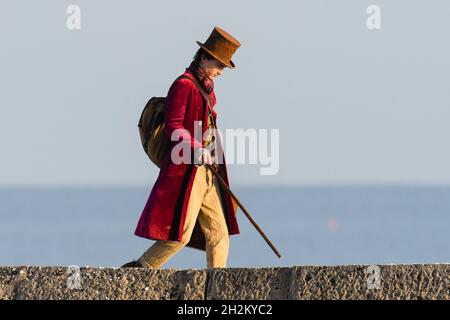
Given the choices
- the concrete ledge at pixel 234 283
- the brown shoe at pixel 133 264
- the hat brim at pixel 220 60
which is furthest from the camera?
the hat brim at pixel 220 60

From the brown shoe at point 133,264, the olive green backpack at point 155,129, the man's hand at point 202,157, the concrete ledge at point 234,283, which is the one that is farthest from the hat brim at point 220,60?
the concrete ledge at point 234,283

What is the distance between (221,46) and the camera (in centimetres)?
1105

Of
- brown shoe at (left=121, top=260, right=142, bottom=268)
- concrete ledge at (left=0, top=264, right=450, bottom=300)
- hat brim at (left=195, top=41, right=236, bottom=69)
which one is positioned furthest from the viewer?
hat brim at (left=195, top=41, right=236, bottom=69)

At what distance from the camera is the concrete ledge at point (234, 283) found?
9.59 metres

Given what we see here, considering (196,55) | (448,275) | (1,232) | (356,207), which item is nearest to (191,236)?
(196,55)

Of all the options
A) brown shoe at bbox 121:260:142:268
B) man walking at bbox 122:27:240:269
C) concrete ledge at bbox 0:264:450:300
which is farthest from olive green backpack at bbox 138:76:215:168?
concrete ledge at bbox 0:264:450:300

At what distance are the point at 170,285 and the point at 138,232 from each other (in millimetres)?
1000

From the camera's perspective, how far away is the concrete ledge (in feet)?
31.5

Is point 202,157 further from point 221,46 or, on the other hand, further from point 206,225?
point 221,46

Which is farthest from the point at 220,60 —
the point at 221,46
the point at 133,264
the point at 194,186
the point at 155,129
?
the point at 133,264

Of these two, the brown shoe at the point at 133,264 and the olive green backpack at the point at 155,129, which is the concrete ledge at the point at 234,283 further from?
the olive green backpack at the point at 155,129

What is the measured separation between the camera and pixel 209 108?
1111cm

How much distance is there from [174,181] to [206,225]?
43 cm

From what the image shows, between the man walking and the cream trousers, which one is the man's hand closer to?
the man walking
